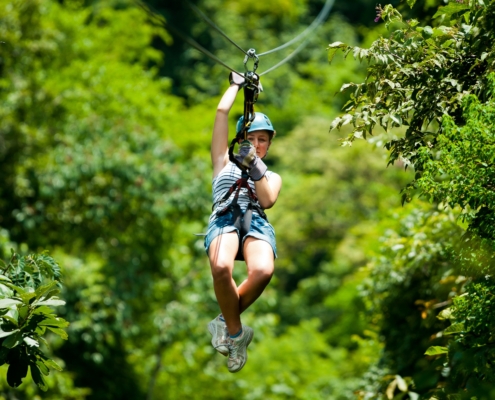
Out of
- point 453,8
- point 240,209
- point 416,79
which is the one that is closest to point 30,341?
point 240,209

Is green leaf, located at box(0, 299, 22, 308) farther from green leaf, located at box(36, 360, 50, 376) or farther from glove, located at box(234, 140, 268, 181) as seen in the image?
glove, located at box(234, 140, 268, 181)

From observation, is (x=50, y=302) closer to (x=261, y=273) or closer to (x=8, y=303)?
(x=8, y=303)

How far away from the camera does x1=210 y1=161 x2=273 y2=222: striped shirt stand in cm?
434

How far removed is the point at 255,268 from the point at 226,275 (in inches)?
5.9

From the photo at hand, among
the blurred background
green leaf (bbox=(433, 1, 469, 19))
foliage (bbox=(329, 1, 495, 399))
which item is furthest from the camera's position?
the blurred background

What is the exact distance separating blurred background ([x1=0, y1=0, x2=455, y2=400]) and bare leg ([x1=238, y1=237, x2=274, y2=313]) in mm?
2242

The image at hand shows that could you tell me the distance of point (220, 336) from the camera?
428 centimetres

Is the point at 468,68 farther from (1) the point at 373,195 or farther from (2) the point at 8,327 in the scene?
(1) the point at 373,195

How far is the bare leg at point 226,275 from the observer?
4055 mm

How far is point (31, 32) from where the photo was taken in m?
13.3

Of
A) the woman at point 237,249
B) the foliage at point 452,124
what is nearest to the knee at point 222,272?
the woman at point 237,249

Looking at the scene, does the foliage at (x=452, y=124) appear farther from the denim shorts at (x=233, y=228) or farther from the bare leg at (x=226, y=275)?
the bare leg at (x=226, y=275)

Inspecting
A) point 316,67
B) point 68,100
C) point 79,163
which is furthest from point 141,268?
point 316,67

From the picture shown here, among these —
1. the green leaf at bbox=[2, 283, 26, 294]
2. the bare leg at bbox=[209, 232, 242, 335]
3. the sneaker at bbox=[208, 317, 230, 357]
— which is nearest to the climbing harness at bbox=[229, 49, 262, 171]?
the bare leg at bbox=[209, 232, 242, 335]
